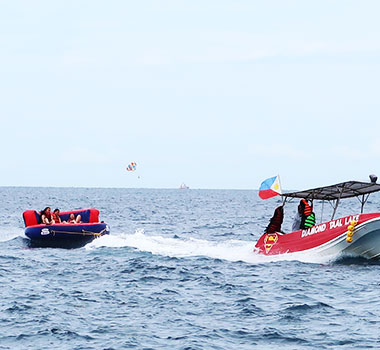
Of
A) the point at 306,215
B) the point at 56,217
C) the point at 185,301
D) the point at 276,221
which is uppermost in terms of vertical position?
the point at 306,215

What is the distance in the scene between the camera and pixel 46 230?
2573cm

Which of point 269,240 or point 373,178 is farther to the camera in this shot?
point 269,240

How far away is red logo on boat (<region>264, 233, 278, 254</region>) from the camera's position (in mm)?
21359

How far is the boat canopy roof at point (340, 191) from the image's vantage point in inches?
766

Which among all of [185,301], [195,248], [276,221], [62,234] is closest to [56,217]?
[62,234]

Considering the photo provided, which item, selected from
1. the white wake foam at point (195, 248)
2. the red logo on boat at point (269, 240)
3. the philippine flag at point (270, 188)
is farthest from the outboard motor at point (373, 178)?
the red logo on boat at point (269, 240)

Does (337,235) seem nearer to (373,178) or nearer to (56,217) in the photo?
(373,178)

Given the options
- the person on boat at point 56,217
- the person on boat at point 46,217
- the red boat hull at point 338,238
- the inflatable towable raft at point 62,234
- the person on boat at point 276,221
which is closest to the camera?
the red boat hull at point 338,238

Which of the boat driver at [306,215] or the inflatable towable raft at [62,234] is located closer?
the boat driver at [306,215]

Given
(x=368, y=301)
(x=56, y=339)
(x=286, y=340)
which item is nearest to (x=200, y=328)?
(x=286, y=340)

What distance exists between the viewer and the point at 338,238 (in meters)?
18.9

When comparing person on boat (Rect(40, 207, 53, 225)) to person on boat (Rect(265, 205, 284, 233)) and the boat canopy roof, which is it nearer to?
person on boat (Rect(265, 205, 284, 233))

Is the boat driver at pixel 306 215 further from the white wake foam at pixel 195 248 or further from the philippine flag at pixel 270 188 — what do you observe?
the white wake foam at pixel 195 248

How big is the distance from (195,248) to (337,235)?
7.76 m
